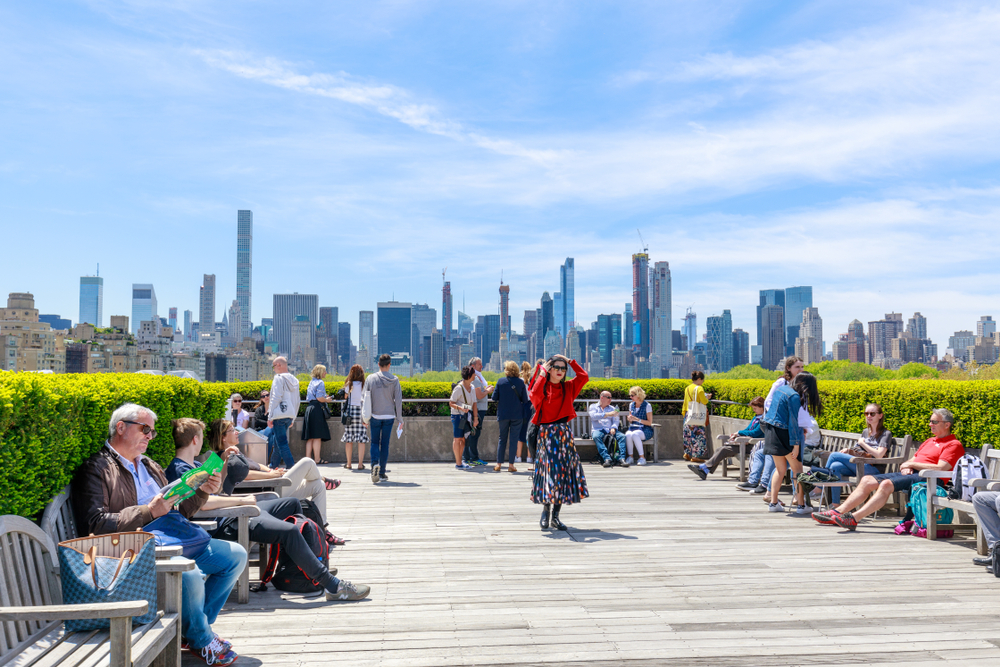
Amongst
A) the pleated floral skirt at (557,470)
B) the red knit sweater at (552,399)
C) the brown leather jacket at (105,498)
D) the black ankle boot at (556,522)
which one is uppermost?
the red knit sweater at (552,399)

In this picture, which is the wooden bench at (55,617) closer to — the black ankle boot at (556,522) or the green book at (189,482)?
the green book at (189,482)

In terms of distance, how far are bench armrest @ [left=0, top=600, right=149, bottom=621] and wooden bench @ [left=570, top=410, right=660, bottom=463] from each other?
1069 cm

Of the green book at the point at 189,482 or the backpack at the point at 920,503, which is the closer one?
the green book at the point at 189,482

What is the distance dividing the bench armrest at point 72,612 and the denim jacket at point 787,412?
6.94 meters

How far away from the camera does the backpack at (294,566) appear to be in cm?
509

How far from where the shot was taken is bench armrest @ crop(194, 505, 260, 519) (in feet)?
16.1

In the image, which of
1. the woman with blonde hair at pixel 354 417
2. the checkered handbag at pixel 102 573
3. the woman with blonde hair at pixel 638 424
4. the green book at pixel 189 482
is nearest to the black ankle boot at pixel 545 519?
the green book at pixel 189 482

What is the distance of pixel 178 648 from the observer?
352 cm

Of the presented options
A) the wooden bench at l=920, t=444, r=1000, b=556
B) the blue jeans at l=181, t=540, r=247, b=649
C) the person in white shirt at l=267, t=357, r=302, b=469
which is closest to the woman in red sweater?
the wooden bench at l=920, t=444, r=1000, b=556

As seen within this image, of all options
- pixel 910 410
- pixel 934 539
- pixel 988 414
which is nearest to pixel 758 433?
pixel 910 410

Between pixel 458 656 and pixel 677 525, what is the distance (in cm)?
411

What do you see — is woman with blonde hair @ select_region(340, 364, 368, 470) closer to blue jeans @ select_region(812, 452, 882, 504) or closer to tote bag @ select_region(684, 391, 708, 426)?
tote bag @ select_region(684, 391, 708, 426)

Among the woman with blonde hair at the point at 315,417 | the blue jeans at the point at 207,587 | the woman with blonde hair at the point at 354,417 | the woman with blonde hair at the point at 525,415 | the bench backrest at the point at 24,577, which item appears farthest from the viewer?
the woman with blonde hair at the point at 354,417

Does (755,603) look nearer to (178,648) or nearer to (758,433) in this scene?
(178,648)
